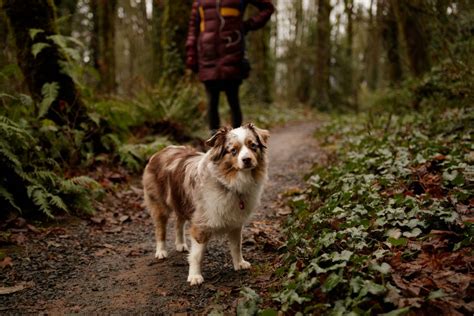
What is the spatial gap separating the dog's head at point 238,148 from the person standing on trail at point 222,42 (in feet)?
11.6

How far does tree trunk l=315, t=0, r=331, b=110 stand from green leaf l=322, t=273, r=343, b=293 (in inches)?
847

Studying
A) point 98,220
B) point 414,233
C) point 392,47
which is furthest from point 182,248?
point 392,47

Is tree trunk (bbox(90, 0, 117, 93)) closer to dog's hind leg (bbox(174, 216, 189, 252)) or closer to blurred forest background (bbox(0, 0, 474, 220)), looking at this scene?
blurred forest background (bbox(0, 0, 474, 220))

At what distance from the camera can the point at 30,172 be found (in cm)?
599

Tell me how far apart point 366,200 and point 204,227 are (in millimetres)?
1856

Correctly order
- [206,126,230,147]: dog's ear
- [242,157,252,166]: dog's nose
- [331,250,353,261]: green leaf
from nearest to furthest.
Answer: [331,250,353,261]: green leaf, [242,157,252,166]: dog's nose, [206,126,230,147]: dog's ear

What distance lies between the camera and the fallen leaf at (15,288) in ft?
14.0

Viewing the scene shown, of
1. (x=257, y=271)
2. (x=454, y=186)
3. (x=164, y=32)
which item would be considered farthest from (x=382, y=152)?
(x=164, y=32)

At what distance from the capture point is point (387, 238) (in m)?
4.04

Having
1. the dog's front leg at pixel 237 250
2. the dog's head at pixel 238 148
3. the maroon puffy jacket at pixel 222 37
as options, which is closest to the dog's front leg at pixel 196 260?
the dog's front leg at pixel 237 250

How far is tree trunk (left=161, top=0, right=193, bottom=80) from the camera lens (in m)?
11.5

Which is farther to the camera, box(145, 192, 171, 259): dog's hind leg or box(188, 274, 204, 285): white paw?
box(145, 192, 171, 259): dog's hind leg

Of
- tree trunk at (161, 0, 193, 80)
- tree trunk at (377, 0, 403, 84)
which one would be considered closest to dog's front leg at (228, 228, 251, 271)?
tree trunk at (161, 0, 193, 80)

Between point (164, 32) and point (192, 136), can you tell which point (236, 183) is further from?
point (164, 32)
